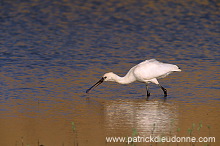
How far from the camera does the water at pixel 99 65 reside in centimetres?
942

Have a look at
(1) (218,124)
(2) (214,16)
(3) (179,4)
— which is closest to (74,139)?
(1) (218,124)

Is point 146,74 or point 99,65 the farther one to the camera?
point 99,65

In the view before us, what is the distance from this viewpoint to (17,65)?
1432 cm

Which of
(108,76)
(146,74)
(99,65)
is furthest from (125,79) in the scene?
(99,65)

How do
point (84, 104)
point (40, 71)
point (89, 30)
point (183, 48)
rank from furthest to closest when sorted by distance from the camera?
1. point (89, 30)
2. point (183, 48)
3. point (40, 71)
4. point (84, 104)

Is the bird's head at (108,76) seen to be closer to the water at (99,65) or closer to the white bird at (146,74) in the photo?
the white bird at (146,74)

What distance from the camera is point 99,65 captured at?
47.6 feet

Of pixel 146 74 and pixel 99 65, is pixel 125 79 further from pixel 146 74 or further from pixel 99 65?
pixel 99 65

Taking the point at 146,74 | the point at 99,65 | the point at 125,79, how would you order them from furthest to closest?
1. the point at 99,65
2. the point at 125,79
3. the point at 146,74

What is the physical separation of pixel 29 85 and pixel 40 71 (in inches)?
58.6

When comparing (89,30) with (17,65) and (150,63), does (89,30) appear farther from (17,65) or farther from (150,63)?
(150,63)

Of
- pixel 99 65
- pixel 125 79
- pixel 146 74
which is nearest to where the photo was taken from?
pixel 146 74

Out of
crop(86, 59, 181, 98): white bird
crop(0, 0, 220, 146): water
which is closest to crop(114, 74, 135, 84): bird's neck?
crop(86, 59, 181, 98): white bird

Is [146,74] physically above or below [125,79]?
above
